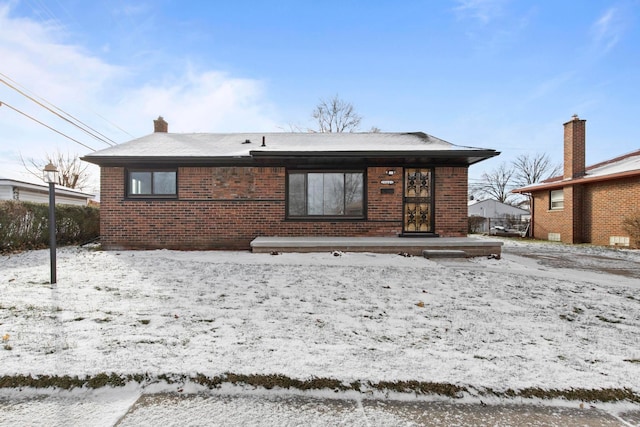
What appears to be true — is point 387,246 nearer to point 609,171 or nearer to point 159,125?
point 159,125

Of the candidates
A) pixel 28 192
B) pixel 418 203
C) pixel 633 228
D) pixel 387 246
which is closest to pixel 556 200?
pixel 633 228

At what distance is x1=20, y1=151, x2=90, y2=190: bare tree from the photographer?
91.5 feet

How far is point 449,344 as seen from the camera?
263cm

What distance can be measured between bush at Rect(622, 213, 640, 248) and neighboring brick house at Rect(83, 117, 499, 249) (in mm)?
7539

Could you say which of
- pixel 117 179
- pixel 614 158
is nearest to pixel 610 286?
pixel 117 179

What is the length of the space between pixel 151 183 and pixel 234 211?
2.51m

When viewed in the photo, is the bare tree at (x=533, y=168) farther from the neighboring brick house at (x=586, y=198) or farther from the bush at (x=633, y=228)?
the bush at (x=633, y=228)

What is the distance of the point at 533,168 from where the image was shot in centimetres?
4397

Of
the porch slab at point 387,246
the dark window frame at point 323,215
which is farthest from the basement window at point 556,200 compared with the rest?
the dark window frame at point 323,215

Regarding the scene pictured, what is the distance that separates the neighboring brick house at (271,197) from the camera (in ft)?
26.9

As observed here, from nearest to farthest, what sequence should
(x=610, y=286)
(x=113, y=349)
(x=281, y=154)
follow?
(x=113, y=349)
(x=610, y=286)
(x=281, y=154)

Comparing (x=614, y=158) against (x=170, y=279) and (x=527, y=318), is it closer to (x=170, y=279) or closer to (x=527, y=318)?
(x=527, y=318)

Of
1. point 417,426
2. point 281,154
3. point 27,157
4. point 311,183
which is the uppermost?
point 27,157

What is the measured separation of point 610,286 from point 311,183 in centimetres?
659
